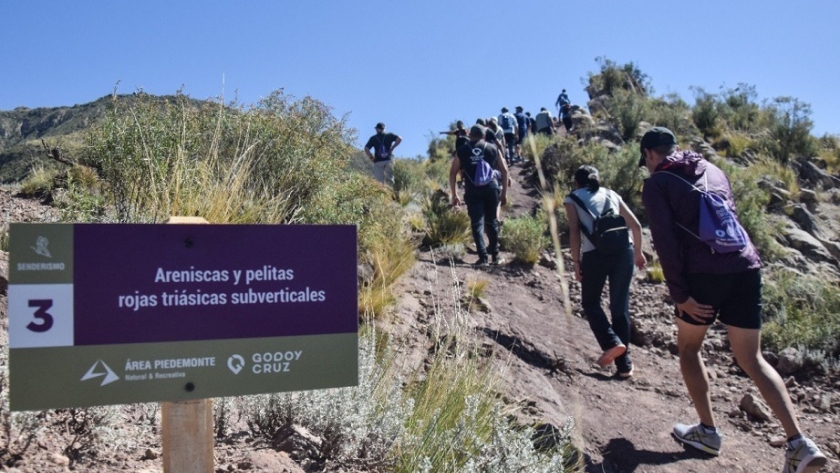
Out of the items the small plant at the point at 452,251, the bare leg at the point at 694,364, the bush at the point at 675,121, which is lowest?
the bare leg at the point at 694,364

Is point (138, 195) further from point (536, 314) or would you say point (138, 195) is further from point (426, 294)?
point (536, 314)

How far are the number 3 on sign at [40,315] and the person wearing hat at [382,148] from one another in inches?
392

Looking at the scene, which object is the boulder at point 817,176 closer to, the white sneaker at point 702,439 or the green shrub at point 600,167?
the green shrub at point 600,167

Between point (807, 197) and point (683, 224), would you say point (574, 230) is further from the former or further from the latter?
point (807, 197)

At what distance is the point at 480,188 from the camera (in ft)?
27.9

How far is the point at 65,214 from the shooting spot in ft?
16.0

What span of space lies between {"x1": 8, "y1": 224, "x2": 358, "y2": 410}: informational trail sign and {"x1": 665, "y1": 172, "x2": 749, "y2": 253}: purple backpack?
2.44 m

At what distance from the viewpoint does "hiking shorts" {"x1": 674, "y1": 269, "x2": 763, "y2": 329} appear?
3.98m

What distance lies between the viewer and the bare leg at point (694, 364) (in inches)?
166

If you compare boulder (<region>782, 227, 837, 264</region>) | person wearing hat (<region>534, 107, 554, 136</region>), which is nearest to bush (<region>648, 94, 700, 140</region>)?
person wearing hat (<region>534, 107, 554, 136</region>)

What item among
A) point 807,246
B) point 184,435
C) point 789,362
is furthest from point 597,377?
point 807,246

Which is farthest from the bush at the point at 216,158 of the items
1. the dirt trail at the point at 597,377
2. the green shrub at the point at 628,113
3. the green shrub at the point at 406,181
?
the green shrub at the point at 628,113

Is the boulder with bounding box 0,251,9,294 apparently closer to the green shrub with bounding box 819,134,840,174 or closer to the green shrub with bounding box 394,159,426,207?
the green shrub with bounding box 394,159,426,207

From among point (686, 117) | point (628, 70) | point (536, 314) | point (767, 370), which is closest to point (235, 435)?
point (767, 370)
